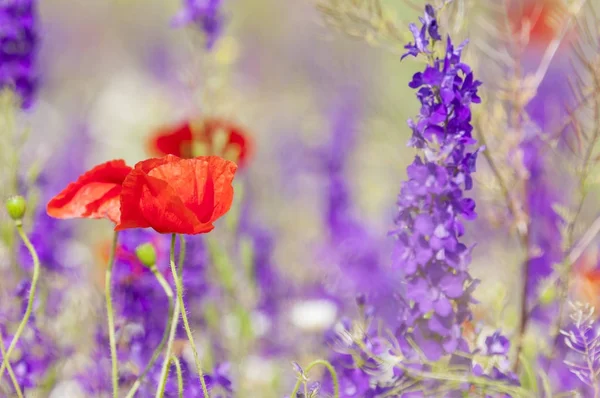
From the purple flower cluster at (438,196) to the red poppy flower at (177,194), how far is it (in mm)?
251

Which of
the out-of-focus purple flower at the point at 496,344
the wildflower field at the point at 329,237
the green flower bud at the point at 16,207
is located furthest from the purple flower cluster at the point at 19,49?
the out-of-focus purple flower at the point at 496,344

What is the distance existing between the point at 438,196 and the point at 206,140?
914mm

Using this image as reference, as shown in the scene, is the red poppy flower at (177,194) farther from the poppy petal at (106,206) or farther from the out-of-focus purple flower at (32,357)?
the out-of-focus purple flower at (32,357)

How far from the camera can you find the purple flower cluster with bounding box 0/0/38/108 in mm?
1729

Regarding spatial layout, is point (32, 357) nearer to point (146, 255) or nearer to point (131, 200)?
point (146, 255)

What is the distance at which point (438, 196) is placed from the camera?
1.10 meters

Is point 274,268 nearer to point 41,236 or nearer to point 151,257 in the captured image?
point 41,236

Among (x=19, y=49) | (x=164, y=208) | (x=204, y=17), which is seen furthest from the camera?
(x=204, y=17)

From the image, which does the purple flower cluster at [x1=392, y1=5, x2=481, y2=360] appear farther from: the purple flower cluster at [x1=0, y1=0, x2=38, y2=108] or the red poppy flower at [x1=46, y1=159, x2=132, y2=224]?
the purple flower cluster at [x1=0, y1=0, x2=38, y2=108]

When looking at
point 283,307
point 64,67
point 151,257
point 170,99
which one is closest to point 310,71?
point 170,99

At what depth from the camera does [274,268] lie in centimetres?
237

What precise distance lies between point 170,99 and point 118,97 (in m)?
0.31

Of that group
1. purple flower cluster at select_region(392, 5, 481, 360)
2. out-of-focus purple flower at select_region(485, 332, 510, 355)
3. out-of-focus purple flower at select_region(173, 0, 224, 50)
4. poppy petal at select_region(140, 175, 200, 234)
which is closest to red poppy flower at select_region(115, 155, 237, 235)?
poppy petal at select_region(140, 175, 200, 234)

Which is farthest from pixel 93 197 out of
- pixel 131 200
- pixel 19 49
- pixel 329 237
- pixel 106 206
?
pixel 329 237
